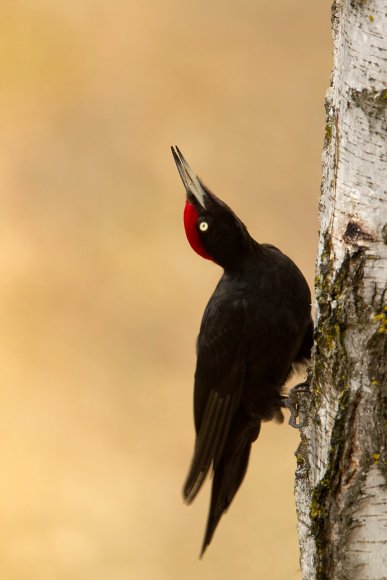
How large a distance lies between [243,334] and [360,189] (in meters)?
0.87

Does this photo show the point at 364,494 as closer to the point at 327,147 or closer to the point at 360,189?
the point at 360,189

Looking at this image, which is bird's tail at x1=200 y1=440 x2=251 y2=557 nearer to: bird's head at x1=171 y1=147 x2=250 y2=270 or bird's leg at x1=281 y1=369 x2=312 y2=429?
bird's leg at x1=281 y1=369 x2=312 y2=429

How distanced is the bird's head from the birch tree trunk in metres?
0.73

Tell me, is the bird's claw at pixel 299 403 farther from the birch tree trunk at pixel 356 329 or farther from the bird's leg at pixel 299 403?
the birch tree trunk at pixel 356 329

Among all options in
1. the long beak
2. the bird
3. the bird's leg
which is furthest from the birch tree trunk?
the long beak

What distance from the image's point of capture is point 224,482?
260 cm

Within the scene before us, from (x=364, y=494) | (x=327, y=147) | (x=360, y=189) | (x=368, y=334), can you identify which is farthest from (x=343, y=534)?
(x=327, y=147)

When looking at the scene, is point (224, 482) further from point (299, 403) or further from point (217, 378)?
point (299, 403)

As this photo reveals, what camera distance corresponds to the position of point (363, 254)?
5.57 feet

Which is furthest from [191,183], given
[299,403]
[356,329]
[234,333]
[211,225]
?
[356,329]

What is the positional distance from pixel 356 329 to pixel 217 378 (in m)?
0.87

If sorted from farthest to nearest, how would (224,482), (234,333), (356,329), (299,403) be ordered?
1. (224,482)
2. (234,333)
3. (299,403)
4. (356,329)

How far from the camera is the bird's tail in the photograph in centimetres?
255

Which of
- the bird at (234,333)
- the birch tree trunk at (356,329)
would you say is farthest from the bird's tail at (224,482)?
the birch tree trunk at (356,329)
